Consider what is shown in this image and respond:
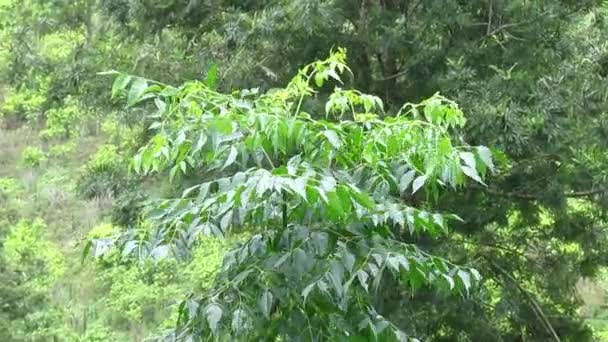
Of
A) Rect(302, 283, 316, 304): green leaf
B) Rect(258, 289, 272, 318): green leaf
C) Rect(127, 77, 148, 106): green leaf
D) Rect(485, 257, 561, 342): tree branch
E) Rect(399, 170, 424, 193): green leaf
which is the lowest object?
Rect(485, 257, 561, 342): tree branch

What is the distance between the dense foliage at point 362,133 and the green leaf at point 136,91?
12 millimetres

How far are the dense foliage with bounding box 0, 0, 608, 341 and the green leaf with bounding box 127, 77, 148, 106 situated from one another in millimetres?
12

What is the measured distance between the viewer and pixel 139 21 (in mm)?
Result: 5414

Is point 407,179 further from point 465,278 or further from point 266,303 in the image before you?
point 266,303

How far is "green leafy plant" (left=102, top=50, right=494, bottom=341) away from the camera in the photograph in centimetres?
193

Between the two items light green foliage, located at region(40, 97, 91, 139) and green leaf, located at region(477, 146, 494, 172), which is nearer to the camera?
green leaf, located at region(477, 146, 494, 172)

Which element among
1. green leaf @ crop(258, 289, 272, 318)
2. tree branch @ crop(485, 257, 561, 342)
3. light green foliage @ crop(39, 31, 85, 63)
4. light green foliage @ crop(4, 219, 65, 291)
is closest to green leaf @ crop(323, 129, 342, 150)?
green leaf @ crop(258, 289, 272, 318)

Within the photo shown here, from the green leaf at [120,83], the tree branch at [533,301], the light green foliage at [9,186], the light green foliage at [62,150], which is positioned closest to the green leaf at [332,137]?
the green leaf at [120,83]

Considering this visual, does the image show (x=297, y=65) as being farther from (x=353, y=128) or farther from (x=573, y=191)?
(x=353, y=128)

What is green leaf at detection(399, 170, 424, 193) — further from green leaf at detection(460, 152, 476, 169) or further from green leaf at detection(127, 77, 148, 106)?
green leaf at detection(127, 77, 148, 106)

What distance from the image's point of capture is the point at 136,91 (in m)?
1.96

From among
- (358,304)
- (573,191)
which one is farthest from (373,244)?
(573,191)

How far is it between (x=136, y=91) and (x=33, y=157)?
1437 cm

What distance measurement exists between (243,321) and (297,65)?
3081 millimetres
